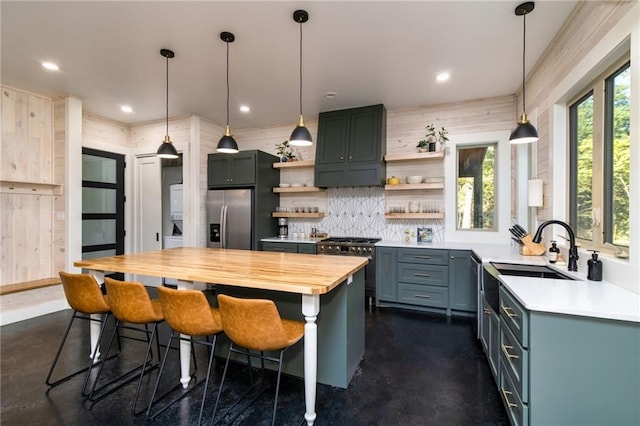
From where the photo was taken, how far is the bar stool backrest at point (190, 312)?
6.04ft

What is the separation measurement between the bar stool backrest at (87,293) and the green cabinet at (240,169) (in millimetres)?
2806

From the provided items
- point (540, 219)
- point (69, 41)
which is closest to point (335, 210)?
point (540, 219)

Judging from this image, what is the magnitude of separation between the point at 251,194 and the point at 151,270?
272cm

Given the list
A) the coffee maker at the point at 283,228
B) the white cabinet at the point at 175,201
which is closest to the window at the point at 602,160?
the coffee maker at the point at 283,228

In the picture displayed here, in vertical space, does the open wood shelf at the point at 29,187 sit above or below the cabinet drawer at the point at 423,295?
above

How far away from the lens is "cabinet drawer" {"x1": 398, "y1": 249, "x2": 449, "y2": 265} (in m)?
3.74

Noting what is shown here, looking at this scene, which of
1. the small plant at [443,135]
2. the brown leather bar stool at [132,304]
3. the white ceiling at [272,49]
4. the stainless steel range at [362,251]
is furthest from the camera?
the small plant at [443,135]

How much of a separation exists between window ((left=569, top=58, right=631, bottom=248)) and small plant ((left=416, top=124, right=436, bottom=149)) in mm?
1792

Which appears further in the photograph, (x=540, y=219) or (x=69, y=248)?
(x=69, y=248)

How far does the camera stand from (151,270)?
212 cm

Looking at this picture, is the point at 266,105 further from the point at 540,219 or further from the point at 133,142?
the point at 540,219

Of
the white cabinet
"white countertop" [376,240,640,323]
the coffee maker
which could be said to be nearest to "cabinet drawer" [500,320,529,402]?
"white countertop" [376,240,640,323]

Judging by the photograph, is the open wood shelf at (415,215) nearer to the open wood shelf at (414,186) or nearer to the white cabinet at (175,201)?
the open wood shelf at (414,186)

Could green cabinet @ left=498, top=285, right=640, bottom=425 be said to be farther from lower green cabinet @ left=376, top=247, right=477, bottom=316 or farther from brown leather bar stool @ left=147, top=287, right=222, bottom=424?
lower green cabinet @ left=376, top=247, right=477, bottom=316
